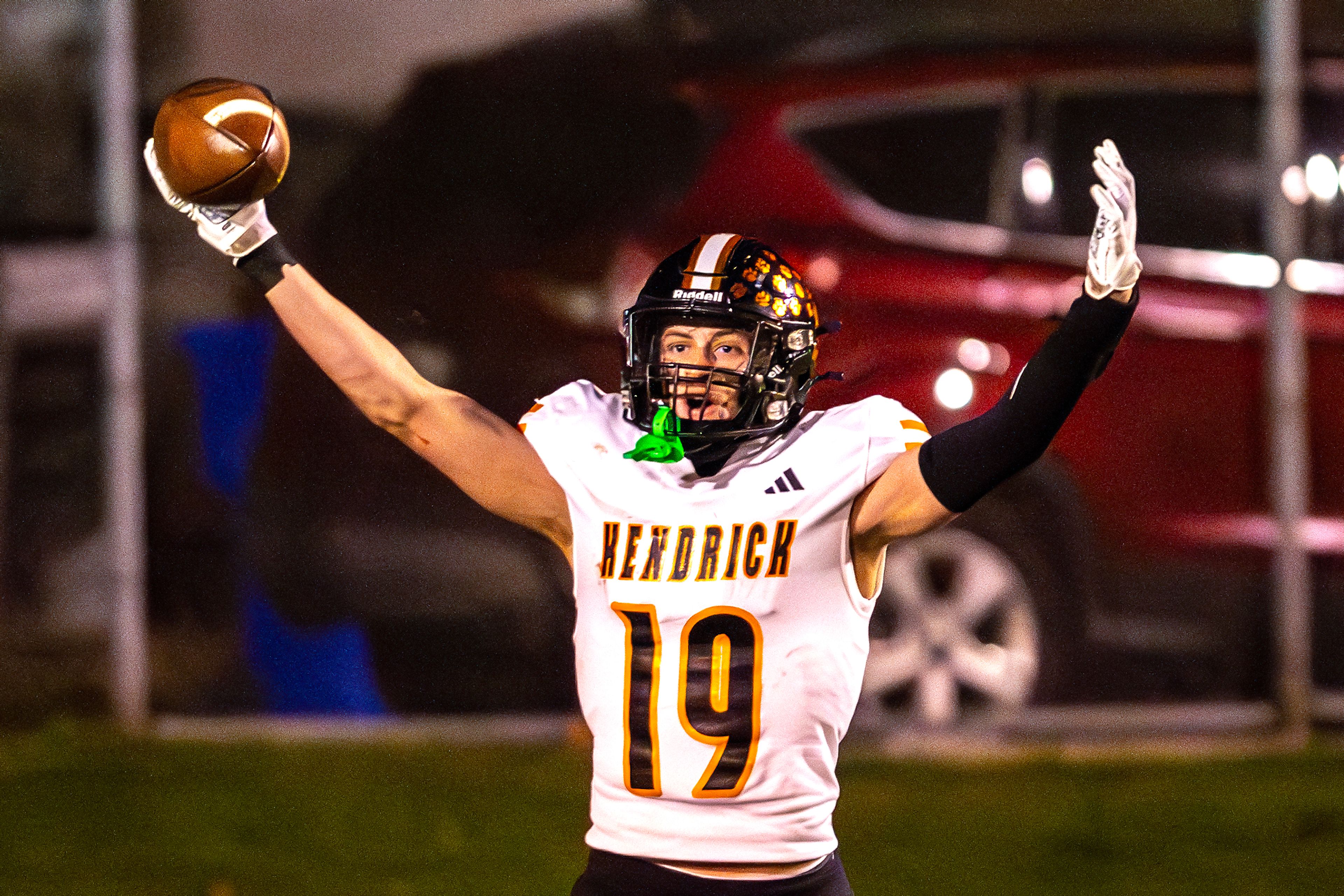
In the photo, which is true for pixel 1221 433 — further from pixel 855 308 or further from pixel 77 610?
pixel 77 610

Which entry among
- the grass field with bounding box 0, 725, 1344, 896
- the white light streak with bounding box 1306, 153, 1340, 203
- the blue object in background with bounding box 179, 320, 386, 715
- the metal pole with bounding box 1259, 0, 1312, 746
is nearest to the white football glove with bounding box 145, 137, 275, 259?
the grass field with bounding box 0, 725, 1344, 896

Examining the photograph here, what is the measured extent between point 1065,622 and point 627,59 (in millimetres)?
1953

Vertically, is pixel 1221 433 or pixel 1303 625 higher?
pixel 1221 433

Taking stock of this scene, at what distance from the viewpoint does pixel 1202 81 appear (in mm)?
4656

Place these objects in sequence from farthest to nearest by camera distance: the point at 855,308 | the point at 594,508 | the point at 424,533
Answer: the point at 424,533 → the point at 855,308 → the point at 594,508

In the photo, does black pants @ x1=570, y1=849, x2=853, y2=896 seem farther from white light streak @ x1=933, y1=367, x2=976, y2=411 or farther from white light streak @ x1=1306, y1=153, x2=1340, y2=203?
white light streak @ x1=1306, y1=153, x2=1340, y2=203

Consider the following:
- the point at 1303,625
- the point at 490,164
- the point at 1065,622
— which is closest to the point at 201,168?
the point at 490,164

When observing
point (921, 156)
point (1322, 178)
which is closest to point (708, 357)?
point (921, 156)

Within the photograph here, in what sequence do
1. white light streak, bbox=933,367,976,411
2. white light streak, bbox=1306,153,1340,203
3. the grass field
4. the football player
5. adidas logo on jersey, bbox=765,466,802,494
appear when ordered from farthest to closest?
white light streak, bbox=1306,153,1340,203 < white light streak, bbox=933,367,976,411 < the grass field < adidas logo on jersey, bbox=765,466,802,494 < the football player

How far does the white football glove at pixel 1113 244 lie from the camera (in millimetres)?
2217

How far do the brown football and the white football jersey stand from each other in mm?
752

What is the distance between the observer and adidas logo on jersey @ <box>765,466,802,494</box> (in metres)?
2.49

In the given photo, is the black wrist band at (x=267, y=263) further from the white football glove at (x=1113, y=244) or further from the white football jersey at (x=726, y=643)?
the white football glove at (x=1113, y=244)

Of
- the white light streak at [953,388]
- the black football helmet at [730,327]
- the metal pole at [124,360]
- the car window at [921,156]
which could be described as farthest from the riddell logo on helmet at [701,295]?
the metal pole at [124,360]
